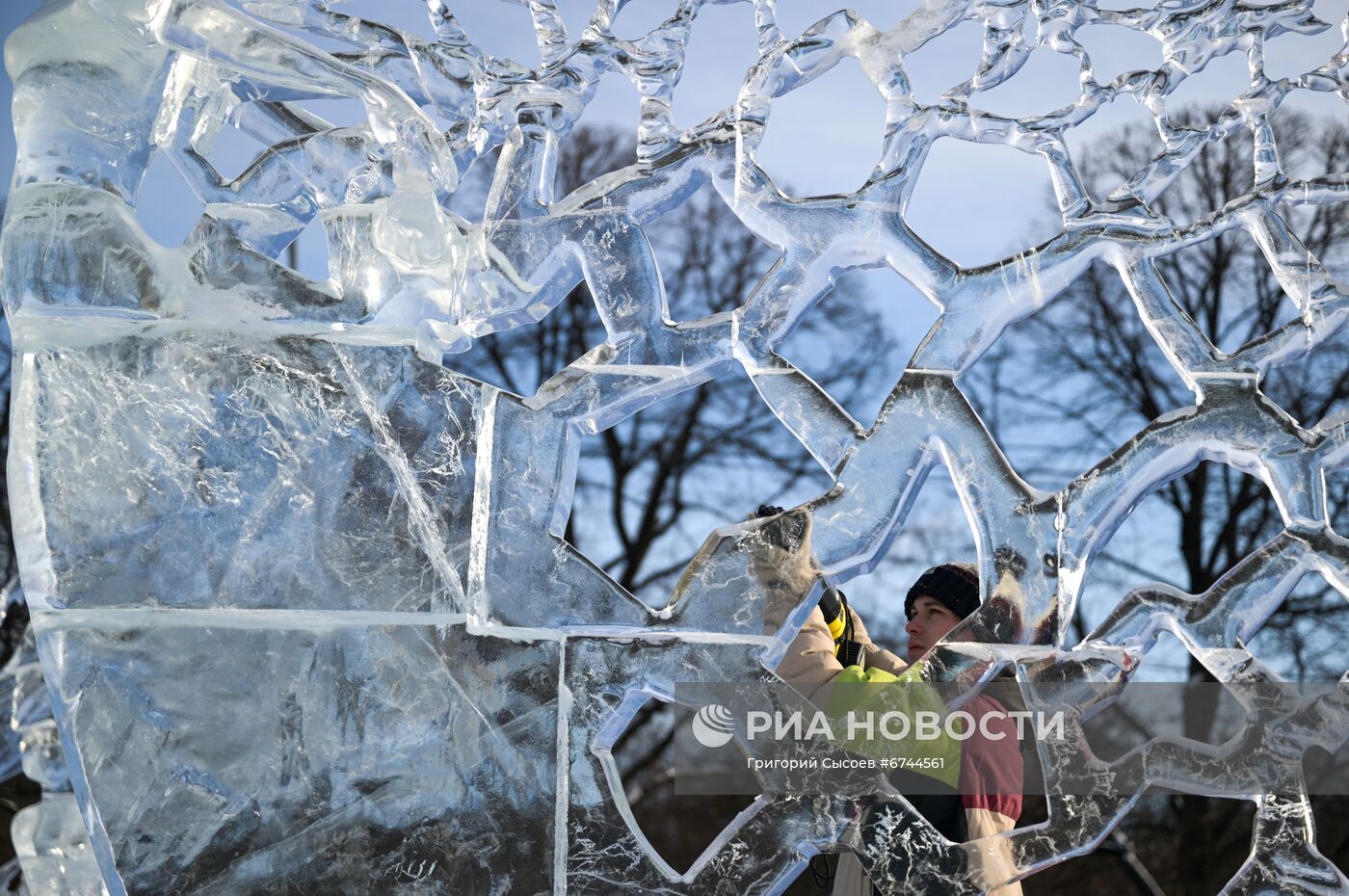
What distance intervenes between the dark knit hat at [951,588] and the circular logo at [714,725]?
1.00m

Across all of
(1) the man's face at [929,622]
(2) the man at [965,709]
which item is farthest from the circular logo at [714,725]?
(1) the man's face at [929,622]

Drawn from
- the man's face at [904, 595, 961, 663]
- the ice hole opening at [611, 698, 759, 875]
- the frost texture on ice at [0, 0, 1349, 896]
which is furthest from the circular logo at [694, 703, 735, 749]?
the ice hole opening at [611, 698, 759, 875]

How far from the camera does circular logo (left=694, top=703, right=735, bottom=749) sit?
204 cm

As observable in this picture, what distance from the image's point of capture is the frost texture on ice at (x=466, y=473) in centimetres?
198

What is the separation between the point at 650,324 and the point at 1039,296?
26.6 inches

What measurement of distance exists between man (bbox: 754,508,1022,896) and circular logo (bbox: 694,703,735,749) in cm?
20

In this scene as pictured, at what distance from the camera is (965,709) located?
2.28 m

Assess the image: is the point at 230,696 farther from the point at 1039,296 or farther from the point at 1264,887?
the point at 1264,887

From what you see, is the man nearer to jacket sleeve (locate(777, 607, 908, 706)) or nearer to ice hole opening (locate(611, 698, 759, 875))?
jacket sleeve (locate(777, 607, 908, 706))

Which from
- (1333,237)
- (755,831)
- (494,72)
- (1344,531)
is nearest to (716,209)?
(1333,237)

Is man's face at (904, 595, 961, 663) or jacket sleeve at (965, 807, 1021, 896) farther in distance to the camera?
man's face at (904, 595, 961, 663)

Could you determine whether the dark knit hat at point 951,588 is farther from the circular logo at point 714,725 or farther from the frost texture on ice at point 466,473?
the circular logo at point 714,725

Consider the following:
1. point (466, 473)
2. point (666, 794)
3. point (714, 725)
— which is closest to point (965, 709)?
point (714, 725)

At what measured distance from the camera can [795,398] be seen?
7.07 ft
